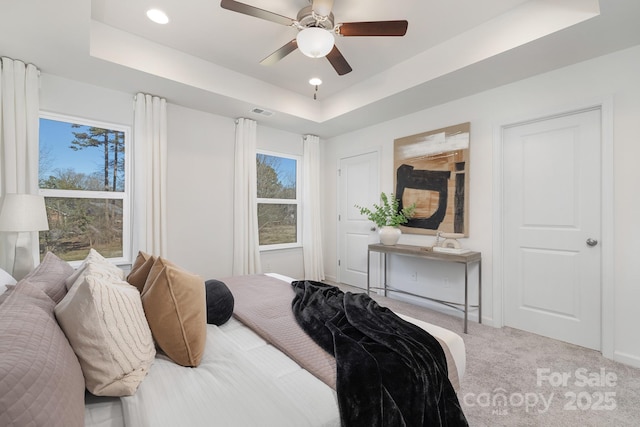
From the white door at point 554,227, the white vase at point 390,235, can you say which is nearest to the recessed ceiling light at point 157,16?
the white vase at point 390,235

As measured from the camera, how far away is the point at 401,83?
3.08 m

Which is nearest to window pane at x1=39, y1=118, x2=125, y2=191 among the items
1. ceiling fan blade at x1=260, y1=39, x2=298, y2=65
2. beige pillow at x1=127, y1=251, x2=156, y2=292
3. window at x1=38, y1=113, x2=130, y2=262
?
window at x1=38, y1=113, x2=130, y2=262

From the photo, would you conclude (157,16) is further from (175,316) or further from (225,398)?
(225,398)

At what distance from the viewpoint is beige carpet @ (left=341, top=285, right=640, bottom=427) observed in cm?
163

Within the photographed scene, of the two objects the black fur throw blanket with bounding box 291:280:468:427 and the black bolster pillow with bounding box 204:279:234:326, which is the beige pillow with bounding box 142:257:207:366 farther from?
the black fur throw blanket with bounding box 291:280:468:427

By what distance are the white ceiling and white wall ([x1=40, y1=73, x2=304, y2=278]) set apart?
0.19 m

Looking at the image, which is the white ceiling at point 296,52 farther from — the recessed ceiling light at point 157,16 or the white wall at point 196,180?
the white wall at point 196,180

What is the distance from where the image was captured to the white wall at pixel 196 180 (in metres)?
3.12

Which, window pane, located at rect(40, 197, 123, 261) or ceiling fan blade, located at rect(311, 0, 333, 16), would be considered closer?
ceiling fan blade, located at rect(311, 0, 333, 16)

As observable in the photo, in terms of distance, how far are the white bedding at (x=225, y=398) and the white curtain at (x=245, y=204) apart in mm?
2666

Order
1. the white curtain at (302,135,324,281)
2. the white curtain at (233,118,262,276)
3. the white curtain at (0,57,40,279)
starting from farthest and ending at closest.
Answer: the white curtain at (302,135,324,281)
the white curtain at (233,118,262,276)
the white curtain at (0,57,40,279)

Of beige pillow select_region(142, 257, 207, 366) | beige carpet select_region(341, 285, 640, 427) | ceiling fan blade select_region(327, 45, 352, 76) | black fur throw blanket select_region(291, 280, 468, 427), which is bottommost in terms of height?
beige carpet select_region(341, 285, 640, 427)

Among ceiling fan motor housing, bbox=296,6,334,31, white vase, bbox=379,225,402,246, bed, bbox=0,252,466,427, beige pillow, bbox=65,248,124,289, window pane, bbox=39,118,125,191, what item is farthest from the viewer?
white vase, bbox=379,225,402,246

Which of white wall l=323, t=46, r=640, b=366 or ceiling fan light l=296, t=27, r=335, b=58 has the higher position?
ceiling fan light l=296, t=27, r=335, b=58
